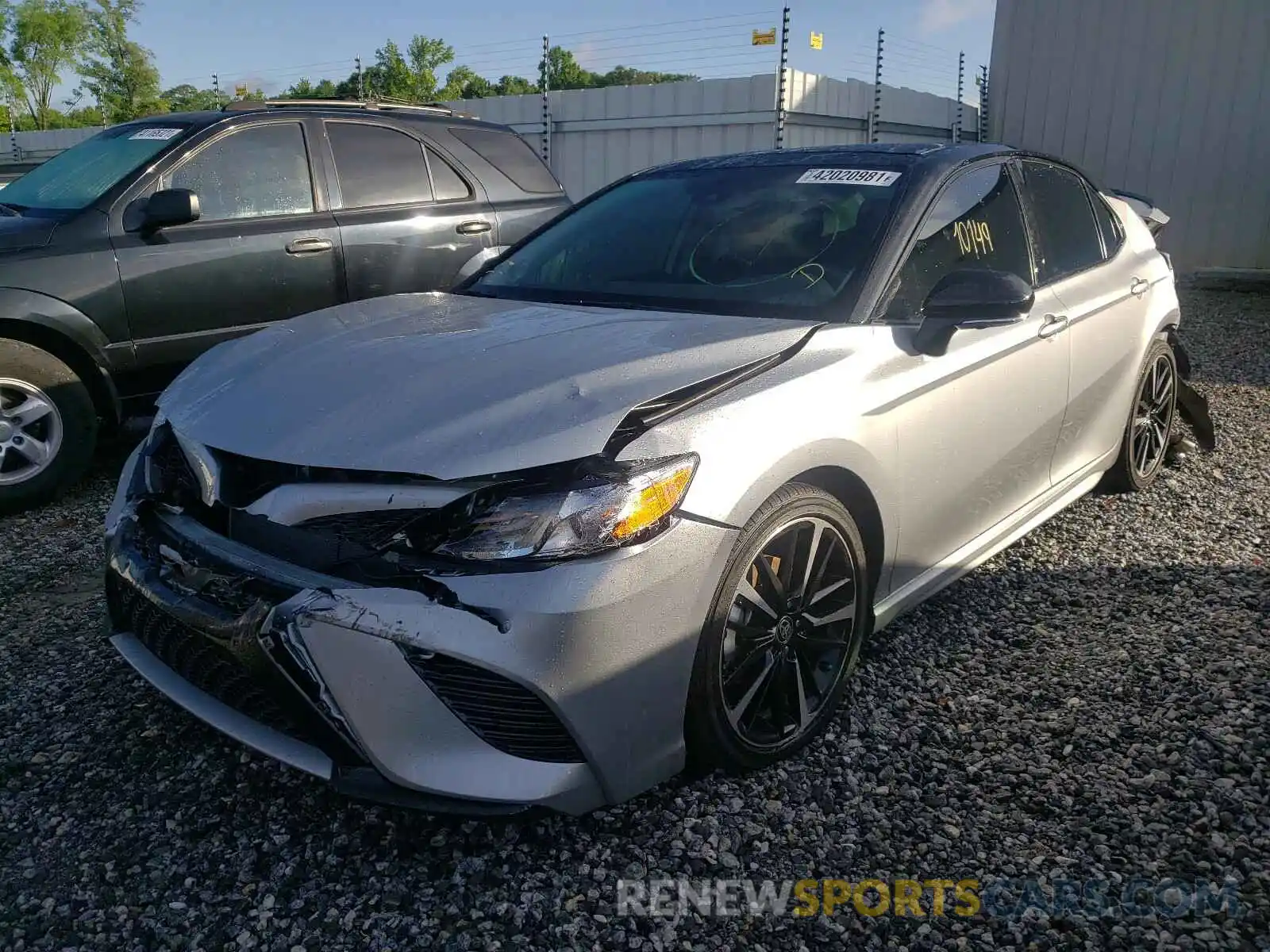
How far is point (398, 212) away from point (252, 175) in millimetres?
781

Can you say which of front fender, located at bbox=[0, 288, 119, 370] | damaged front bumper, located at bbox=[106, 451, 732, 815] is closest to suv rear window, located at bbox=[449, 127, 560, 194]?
front fender, located at bbox=[0, 288, 119, 370]

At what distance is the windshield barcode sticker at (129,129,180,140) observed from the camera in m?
4.98

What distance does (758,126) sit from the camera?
1150 cm

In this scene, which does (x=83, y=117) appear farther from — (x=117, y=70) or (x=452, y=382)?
(x=452, y=382)

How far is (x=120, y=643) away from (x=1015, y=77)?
43.0ft

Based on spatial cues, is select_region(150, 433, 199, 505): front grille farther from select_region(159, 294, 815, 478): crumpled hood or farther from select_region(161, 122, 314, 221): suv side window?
select_region(161, 122, 314, 221): suv side window

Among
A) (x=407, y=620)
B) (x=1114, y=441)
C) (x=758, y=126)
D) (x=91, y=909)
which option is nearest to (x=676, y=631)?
(x=407, y=620)

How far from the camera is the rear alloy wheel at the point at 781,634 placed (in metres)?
2.25

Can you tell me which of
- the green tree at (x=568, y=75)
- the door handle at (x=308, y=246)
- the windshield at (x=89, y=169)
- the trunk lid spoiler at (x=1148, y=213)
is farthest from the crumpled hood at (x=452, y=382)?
the green tree at (x=568, y=75)

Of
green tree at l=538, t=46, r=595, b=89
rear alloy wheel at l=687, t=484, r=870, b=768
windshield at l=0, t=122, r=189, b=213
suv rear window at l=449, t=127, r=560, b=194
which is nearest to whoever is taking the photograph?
rear alloy wheel at l=687, t=484, r=870, b=768

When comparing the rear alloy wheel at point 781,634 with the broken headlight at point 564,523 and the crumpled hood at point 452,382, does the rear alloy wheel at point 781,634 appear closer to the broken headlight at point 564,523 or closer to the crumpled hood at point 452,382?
the broken headlight at point 564,523

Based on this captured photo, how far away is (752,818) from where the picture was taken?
234 centimetres

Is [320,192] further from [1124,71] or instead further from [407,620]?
[1124,71]

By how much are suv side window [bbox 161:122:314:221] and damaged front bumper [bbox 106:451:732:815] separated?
3.39 m
